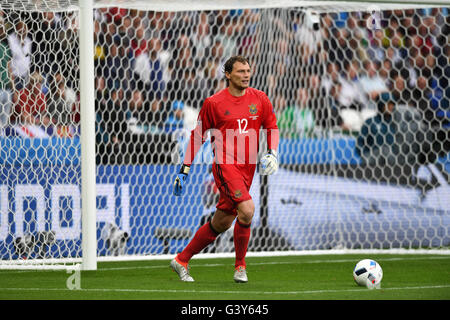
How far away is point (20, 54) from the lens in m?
9.44

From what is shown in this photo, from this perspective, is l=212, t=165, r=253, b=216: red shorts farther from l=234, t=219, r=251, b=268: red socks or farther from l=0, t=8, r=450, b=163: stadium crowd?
l=0, t=8, r=450, b=163: stadium crowd

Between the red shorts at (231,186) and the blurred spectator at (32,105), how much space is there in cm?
311

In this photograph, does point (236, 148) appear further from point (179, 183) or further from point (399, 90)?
point (399, 90)

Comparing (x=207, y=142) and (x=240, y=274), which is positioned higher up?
(x=207, y=142)

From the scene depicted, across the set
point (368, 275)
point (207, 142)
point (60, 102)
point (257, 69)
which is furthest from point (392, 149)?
point (368, 275)

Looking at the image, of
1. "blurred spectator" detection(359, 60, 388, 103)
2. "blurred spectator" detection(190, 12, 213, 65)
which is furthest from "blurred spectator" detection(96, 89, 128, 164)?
"blurred spectator" detection(359, 60, 388, 103)

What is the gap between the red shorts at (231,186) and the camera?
22.5 feet

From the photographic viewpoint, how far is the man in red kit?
690cm

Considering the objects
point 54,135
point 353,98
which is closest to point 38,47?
point 54,135

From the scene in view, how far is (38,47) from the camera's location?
940cm

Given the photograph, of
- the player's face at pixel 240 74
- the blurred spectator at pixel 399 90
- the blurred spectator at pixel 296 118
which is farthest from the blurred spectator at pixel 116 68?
the player's face at pixel 240 74

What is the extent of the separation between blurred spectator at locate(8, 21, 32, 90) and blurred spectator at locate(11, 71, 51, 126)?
0.08m

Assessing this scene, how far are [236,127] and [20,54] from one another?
343cm

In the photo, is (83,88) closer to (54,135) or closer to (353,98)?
(54,135)
